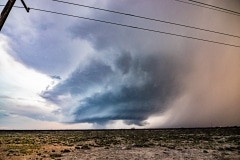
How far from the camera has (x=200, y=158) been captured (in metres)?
30.7

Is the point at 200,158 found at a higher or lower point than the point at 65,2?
lower

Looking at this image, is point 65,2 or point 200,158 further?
point 200,158

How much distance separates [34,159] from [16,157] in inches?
150

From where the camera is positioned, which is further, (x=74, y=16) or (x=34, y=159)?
(x=34, y=159)

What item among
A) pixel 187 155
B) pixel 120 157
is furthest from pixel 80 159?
pixel 187 155

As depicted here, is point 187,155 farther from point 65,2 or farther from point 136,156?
point 65,2

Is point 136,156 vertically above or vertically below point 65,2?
below

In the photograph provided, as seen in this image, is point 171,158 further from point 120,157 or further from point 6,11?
point 6,11

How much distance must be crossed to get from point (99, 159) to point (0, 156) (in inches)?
507

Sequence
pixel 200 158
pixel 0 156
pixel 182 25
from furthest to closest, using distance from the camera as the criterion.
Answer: pixel 0 156 < pixel 200 158 < pixel 182 25

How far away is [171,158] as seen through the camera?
104 feet

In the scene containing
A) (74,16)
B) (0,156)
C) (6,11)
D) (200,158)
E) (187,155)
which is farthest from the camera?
(0,156)

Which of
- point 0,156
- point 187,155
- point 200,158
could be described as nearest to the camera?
point 200,158

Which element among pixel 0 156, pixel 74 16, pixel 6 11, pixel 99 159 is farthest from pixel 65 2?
pixel 0 156
